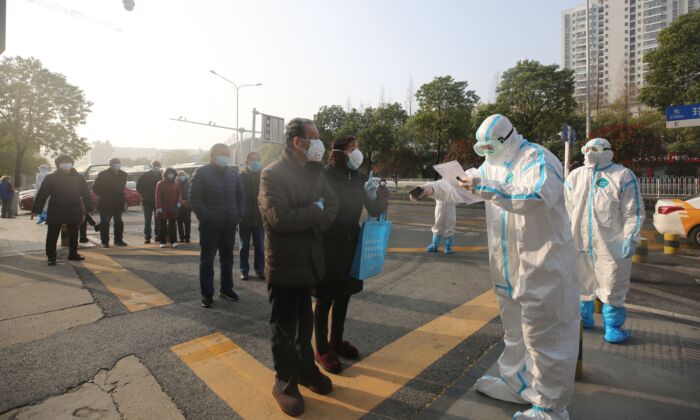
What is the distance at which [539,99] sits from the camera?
28750mm

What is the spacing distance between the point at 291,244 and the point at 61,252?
7.62m

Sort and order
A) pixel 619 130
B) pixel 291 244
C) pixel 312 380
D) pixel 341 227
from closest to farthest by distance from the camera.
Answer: pixel 291 244 → pixel 312 380 → pixel 341 227 → pixel 619 130

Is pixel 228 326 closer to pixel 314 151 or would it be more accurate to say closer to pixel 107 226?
pixel 314 151

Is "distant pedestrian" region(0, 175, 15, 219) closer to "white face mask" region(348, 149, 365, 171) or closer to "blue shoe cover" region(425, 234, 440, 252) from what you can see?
"blue shoe cover" region(425, 234, 440, 252)

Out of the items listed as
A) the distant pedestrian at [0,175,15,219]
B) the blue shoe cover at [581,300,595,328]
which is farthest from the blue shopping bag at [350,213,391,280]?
the distant pedestrian at [0,175,15,219]

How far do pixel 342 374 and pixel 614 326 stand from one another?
2733 millimetres

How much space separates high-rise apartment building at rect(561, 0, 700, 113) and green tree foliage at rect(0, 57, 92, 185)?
9090 cm

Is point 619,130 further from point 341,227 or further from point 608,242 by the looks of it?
point 341,227

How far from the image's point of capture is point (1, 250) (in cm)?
842

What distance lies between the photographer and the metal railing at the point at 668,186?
78.6ft

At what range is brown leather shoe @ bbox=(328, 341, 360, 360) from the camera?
12.0 ft

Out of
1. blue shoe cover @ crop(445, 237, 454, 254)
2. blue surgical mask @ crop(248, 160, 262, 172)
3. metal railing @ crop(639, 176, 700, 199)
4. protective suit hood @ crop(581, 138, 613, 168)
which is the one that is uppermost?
metal railing @ crop(639, 176, 700, 199)

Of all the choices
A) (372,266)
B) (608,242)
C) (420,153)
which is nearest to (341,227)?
(372,266)

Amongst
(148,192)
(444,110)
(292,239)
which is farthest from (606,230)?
(444,110)
